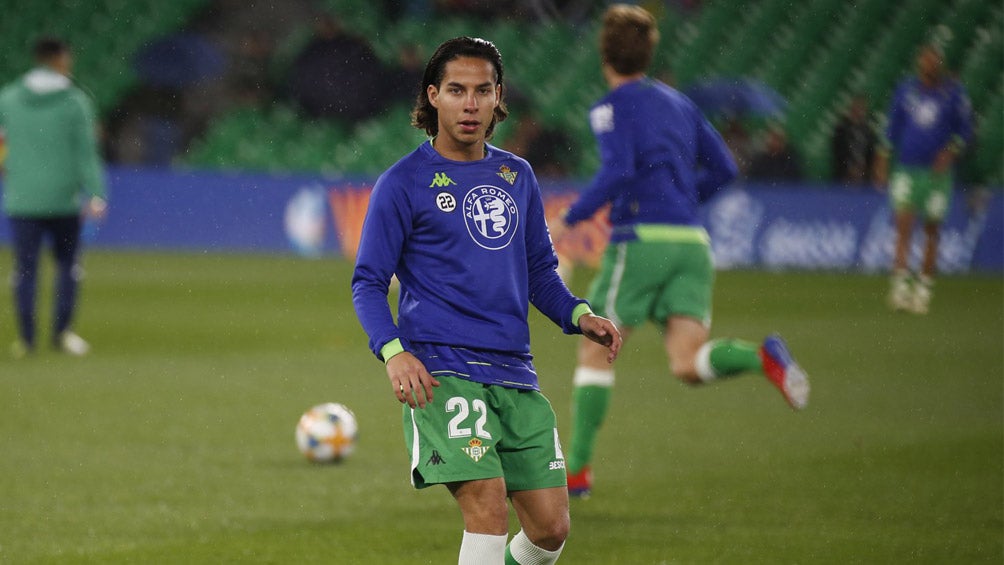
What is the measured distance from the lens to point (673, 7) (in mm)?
25422

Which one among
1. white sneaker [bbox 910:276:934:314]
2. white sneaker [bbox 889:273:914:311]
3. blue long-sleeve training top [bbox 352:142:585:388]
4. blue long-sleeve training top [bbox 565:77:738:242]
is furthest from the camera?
white sneaker [bbox 889:273:914:311]

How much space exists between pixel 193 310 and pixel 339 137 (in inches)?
414

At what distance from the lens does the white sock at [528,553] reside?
4508 millimetres

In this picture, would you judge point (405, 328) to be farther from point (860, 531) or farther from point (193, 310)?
point (193, 310)

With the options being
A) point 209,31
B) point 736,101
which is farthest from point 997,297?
point 209,31

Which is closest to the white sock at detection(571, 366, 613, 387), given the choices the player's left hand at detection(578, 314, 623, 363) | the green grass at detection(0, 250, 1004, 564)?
A: the green grass at detection(0, 250, 1004, 564)

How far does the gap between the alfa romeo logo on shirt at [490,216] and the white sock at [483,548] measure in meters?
0.82

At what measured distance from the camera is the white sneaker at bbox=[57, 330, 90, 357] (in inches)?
483

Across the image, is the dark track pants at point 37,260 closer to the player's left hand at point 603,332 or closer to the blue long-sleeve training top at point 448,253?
the blue long-sleeve training top at point 448,253

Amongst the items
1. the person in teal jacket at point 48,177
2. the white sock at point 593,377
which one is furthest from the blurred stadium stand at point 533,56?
the white sock at point 593,377

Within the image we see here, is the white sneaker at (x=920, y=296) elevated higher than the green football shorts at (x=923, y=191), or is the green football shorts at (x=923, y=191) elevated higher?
the green football shorts at (x=923, y=191)

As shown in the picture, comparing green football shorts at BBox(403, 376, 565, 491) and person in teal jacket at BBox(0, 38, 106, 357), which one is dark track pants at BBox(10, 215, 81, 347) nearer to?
person in teal jacket at BBox(0, 38, 106, 357)

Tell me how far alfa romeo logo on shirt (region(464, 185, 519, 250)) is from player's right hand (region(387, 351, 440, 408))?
0.45m

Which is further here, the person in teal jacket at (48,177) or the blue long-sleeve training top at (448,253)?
the person in teal jacket at (48,177)
